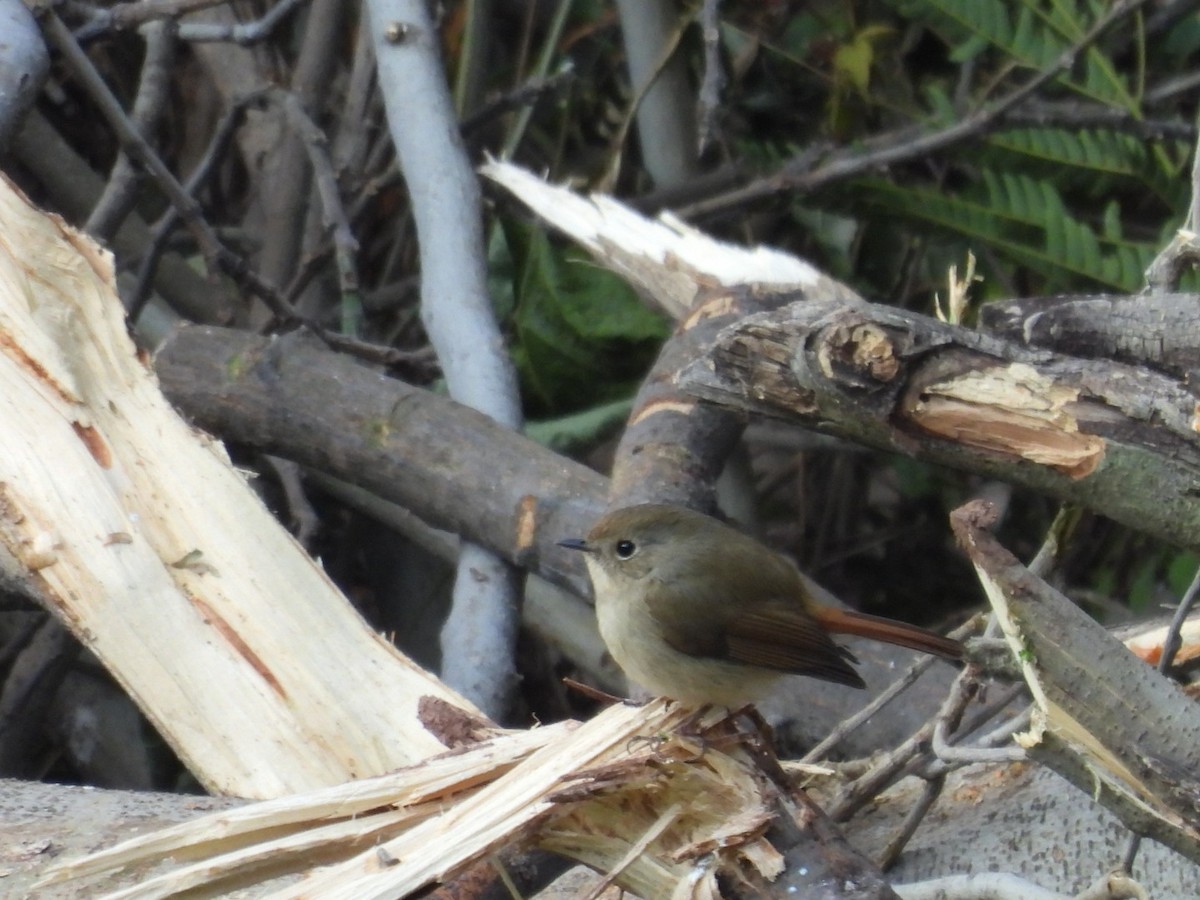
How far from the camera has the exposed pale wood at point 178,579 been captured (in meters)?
2.88

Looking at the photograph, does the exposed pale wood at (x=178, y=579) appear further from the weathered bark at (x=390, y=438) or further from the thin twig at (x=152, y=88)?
the thin twig at (x=152, y=88)

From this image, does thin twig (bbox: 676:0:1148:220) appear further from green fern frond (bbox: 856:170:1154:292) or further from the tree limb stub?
the tree limb stub

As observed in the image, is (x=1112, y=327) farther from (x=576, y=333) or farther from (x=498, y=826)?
(x=576, y=333)

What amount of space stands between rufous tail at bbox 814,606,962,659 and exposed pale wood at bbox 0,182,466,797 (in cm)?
83

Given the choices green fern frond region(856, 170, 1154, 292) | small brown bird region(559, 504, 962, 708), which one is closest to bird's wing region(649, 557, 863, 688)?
small brown bird region(559, 504, 962, 708)

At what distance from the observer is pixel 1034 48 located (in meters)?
4.81

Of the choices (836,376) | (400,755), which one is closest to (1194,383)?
(836,376)

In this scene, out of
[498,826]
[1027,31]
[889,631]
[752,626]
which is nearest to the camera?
[498,826]

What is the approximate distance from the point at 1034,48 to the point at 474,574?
2701mm

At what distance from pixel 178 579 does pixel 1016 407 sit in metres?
1.78

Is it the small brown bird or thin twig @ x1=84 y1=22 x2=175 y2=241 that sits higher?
thin twig @ x1=84 y1=22 x2=175 y2=241

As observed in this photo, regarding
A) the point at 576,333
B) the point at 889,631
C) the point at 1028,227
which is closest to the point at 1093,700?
the point at 889,631

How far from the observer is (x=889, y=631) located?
280cm

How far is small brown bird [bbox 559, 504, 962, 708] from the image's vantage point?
2.89 metres
